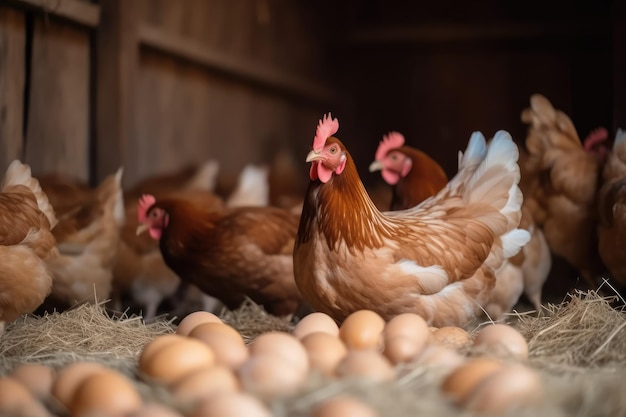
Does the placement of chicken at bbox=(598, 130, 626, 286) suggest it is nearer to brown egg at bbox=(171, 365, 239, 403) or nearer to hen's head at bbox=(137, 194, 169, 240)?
hen's head at bbox=(137, 194, 169, 240)

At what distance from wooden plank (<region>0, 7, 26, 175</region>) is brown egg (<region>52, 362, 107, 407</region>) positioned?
6.88ft

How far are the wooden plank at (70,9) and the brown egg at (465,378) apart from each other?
285 centimetres

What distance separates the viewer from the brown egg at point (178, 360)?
162cm

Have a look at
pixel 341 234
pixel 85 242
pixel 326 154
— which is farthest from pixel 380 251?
pixel 85 242

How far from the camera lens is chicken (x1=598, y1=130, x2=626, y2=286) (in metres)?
3.20

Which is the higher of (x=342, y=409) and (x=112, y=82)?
(x=112, y=82)

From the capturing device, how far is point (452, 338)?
212cm

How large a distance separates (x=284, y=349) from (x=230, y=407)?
353 millimetres

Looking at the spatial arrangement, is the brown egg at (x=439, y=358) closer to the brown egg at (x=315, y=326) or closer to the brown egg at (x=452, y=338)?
the brown egg at (x=452, y=338)

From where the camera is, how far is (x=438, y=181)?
10.7 ft

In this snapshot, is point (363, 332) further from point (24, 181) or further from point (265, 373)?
point (24, 181)

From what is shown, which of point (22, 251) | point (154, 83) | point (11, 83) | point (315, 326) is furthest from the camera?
point (154, 83)

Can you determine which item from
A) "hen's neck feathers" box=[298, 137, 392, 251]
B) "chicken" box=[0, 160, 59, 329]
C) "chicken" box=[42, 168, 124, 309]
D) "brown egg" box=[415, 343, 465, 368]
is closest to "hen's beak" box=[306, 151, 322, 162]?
"hen's neck feathers" box=[298, 137, 392, 251]

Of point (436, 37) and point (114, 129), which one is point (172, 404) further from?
point (436, 37)
